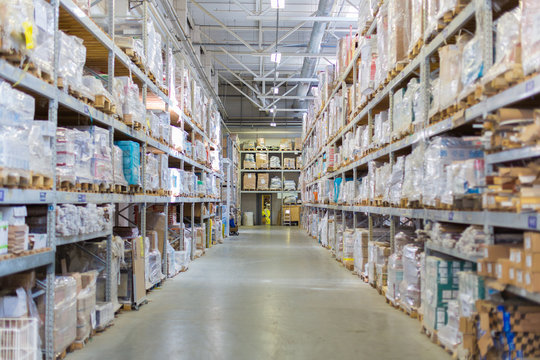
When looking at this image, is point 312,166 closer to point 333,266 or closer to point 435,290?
point 333,266

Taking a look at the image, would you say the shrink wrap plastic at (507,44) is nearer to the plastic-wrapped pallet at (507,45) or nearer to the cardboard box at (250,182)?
the plastic-wrapped pallet at (507,45)

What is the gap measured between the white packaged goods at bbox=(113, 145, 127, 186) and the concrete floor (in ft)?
5.84

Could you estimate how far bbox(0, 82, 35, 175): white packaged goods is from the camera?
10.8 feet

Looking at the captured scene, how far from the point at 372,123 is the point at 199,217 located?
6.70 m

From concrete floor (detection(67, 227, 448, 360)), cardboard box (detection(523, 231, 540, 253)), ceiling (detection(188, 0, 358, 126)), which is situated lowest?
concrete floor (detection(67, 227, 448, 360))

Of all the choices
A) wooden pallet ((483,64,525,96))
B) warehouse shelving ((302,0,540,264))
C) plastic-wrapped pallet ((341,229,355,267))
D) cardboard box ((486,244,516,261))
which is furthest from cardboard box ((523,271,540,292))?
plastic-wrapped pallet ((341,229,355,267))

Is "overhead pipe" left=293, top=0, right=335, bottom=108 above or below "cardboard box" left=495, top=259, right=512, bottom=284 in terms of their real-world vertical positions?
above

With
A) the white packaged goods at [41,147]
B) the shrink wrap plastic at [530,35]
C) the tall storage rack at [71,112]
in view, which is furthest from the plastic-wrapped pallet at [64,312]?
the shrink wrap plastic at [530,35]

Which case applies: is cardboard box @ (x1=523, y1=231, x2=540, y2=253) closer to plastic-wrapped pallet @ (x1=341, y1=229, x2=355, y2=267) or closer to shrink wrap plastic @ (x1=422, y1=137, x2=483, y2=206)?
shrink wrap plastic @ (x1=422, y1=137, x2=483, y2=206)

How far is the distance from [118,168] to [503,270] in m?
4.74

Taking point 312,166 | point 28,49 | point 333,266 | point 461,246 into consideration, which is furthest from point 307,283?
point 312,166

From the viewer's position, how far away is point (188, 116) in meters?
10.5

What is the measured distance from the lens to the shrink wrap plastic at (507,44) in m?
3.21

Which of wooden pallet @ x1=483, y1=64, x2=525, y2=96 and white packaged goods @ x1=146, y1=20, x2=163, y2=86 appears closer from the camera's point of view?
wooden pallet @ x1=483, y1=64, x2=525, y2=96
